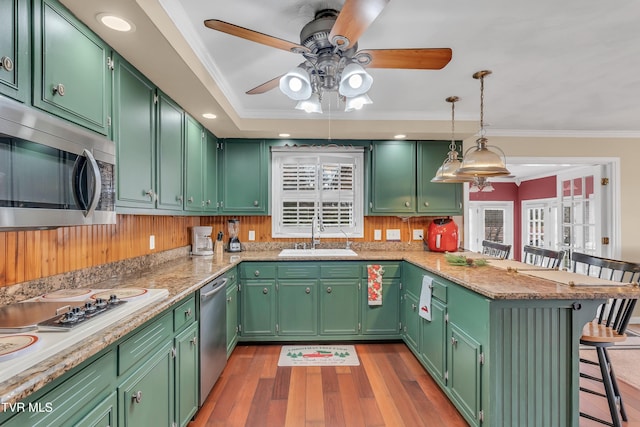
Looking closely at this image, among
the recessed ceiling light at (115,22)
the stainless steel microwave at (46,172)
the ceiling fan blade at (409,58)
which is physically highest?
the recessed ceiling light at (115,22)

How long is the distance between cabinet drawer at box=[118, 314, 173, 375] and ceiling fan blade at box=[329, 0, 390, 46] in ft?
5.06

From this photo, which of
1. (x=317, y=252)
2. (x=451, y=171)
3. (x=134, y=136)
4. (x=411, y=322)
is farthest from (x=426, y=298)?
(x=134, y=136)

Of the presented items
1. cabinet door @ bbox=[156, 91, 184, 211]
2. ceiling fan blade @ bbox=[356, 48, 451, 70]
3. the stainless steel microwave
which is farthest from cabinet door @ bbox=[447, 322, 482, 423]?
cabinet door @ bbox=[156, 91, 184, 211]

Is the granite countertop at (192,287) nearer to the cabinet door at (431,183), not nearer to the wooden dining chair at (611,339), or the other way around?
the wooden dining chair at (611,339)

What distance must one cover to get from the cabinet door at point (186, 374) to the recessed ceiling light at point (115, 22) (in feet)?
5.21

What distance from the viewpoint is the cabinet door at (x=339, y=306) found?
10.6ft

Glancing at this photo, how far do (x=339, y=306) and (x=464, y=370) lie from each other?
1.42 meters

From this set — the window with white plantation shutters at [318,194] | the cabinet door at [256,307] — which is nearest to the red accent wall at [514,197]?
the window with white plantation shutters at [318,194]

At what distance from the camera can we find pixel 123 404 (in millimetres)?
1257

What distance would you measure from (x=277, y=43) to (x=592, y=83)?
2654 mm

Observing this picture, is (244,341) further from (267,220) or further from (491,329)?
(491,329)

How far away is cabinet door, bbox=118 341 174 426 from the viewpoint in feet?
4.22

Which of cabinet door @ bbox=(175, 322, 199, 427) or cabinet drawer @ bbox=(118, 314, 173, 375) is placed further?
cabinet door @ bbox=(175, 322, 199, 427)

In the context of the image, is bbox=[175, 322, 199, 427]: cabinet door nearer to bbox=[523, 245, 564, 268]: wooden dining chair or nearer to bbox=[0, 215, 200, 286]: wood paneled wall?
bbox=[0, 215, 200, 286]: wood paneled wall
